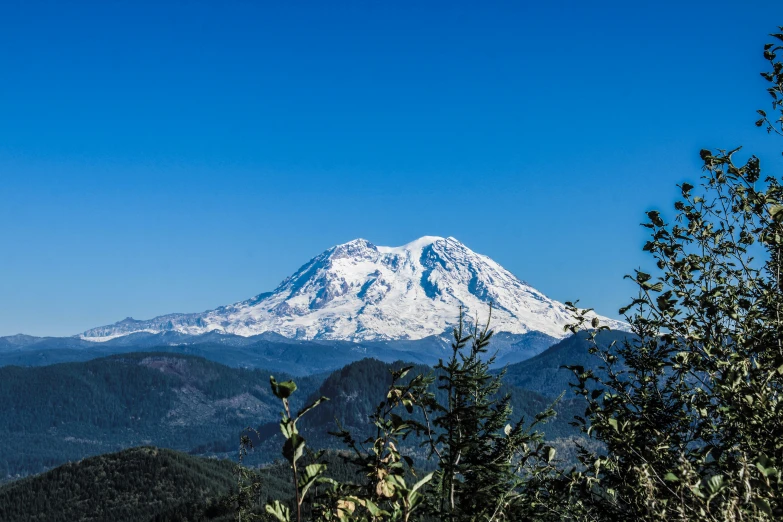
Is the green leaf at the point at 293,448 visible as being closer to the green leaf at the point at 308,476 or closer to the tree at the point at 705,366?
the green leaf at the point at 308,476

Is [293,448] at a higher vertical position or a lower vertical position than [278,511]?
higher

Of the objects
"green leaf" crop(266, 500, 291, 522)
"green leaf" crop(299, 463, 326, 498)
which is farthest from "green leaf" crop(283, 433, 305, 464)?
"green leaf" crop(266, 500, 291, 522)

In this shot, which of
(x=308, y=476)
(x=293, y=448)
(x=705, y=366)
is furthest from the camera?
(x=705, y=366)

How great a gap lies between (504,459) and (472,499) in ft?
3.29

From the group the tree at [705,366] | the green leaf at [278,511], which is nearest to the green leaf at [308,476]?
the green leaf at [278,511]

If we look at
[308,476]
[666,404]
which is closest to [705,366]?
[666,404]

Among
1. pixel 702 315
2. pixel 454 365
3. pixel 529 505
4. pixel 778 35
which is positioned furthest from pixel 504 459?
pixel 778 35

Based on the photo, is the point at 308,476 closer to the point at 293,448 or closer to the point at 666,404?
the point at 293,448

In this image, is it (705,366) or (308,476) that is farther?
(705,366)

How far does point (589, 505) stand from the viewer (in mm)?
10508

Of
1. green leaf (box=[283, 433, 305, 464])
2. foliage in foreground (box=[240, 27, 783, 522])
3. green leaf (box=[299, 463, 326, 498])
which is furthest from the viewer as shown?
foliage in foreground (box=[240, 27, 783, 522])

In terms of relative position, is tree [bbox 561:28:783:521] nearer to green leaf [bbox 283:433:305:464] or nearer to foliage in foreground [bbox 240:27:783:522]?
foliage in foreground [bbox 240:27:783:522]

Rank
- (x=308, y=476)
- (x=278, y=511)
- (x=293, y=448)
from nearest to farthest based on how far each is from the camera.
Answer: (x=293, y=448)
(x=308, y=476)
(x=278, y=511)

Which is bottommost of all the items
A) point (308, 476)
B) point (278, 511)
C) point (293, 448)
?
point (278, 511)
